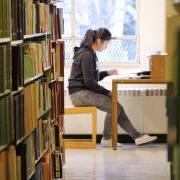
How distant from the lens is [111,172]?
4.63m

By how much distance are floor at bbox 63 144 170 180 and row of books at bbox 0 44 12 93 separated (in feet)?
6.56

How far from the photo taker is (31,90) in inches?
132

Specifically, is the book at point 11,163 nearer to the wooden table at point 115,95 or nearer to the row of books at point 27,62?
the row of books at point 27,62

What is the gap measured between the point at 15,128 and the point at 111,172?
1985 mm

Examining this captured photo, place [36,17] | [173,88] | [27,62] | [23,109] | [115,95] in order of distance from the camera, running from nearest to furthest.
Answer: [173,88] < [23,109] < [27,62] < [36,17] < [115,95]

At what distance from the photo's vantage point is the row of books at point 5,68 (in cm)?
256

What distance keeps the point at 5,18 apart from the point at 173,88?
162cm

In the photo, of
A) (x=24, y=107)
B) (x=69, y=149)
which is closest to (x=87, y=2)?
(x=69, y=149)

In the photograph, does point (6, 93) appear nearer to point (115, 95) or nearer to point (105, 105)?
point (115, 95)

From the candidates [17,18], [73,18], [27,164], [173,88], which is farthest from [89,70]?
[173,88]

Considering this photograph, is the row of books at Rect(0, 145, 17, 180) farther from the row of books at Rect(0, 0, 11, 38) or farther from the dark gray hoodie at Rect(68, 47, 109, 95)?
→ the dark gray hoodie at Rect(68, 47, 109, 95)

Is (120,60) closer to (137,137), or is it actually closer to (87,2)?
(87,2)

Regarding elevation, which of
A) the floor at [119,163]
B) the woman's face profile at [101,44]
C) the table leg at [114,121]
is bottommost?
the floor at [119,163]

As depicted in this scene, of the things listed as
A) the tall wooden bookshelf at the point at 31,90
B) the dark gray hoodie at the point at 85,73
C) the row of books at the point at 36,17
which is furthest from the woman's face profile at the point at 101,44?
the row of books at the point at 36,17
